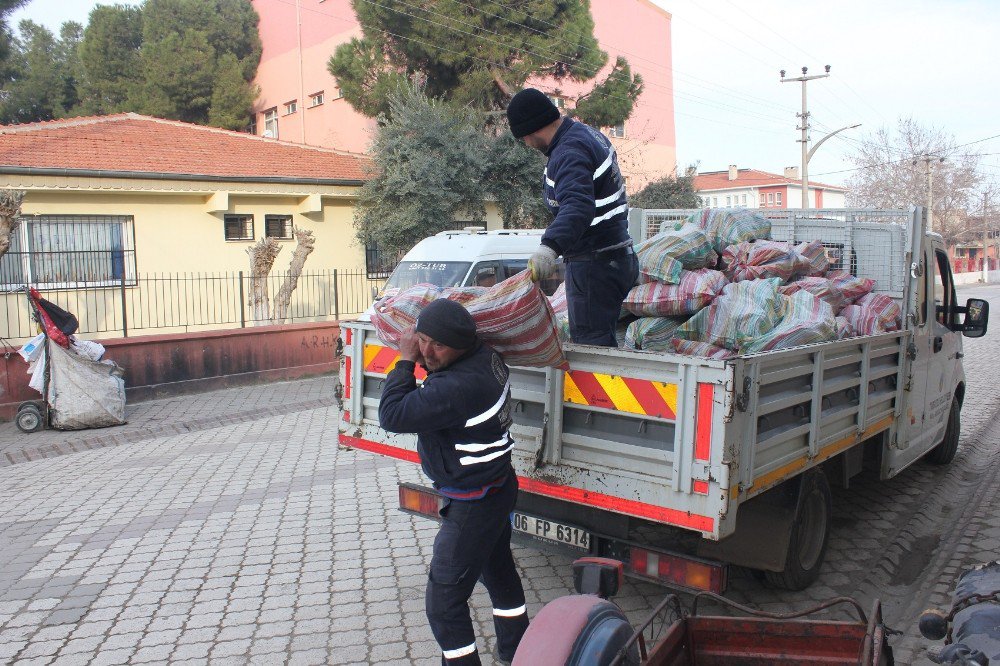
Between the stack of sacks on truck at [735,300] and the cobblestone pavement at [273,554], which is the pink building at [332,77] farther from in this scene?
the stack of sacks on truck at [735,300]

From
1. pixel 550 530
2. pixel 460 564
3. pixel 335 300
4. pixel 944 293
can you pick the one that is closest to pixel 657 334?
pixel 550 530

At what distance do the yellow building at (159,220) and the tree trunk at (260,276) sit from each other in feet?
0.74

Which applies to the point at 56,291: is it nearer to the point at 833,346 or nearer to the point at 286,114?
the point at 833,346

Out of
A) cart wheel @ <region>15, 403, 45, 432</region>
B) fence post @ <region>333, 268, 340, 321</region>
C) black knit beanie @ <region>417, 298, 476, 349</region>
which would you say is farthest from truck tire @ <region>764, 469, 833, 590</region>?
fence post @ <region>333, 268, 340, 321</region>

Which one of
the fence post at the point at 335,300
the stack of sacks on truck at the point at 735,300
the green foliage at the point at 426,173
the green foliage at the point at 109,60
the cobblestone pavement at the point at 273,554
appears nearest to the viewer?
the cobblestone pavement at the point at 273,554

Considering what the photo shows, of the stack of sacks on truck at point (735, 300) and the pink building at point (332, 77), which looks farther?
the pink building at point (332, 77)

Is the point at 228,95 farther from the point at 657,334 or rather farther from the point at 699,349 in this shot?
the point at 699,349

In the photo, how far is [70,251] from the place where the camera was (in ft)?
45.5

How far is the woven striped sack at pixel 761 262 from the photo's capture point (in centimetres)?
528

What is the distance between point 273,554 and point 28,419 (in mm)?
5656

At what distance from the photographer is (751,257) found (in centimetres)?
538

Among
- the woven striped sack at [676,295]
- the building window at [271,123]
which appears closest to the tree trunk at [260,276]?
the woven striped sack at [676,295]

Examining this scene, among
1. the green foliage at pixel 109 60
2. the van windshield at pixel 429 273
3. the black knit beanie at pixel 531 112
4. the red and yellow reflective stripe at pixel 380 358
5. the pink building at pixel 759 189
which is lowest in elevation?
the red and yellow reflective stripe at pixel 380 358

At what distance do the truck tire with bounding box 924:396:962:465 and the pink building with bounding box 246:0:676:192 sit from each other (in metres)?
21.3
